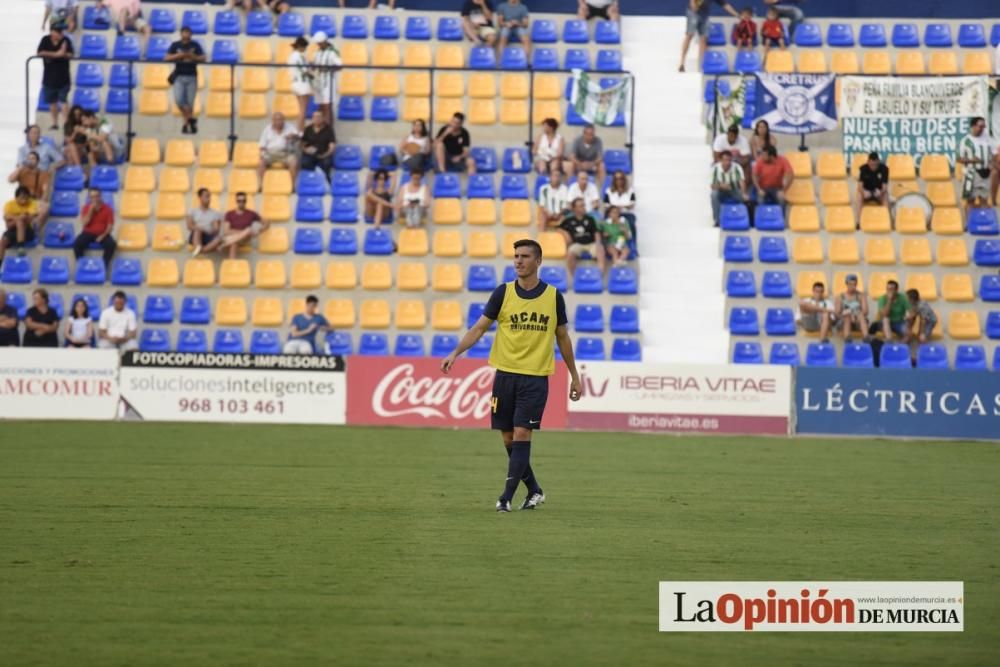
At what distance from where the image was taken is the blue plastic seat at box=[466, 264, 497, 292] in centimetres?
2530

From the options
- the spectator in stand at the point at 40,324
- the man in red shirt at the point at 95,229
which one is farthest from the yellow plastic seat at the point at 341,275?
the spectator in stand at the point at 40,324

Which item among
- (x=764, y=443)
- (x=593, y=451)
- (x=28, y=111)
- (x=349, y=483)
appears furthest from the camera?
(x=28, y=111)

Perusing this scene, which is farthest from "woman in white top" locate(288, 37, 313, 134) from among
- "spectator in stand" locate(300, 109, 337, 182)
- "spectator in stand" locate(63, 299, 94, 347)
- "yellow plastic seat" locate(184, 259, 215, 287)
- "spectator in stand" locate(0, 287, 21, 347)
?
"spectator in stand" locate(0, 287, 21, 347)

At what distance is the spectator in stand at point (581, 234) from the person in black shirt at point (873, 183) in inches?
187

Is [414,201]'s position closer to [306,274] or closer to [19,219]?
[306,274]

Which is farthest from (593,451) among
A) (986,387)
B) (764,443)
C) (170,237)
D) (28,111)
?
(28,111)

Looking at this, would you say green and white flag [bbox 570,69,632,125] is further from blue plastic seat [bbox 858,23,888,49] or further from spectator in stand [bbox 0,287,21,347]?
spectator in stand [bbox 0,287,21,347]

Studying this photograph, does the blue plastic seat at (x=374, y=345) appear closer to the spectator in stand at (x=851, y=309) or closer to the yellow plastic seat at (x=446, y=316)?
the yellow plastic seat at (x=446, y=316)

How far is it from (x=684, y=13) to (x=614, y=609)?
24.1 meters

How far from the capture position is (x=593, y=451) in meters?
19.0

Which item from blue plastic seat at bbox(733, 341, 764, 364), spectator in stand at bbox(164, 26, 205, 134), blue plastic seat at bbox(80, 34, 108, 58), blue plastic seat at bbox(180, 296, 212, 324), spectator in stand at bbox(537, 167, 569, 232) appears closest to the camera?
blue plastic seat at bbox(733, 341, 764, 364)

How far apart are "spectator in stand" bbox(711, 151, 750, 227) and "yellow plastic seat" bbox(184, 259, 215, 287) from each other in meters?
8.49

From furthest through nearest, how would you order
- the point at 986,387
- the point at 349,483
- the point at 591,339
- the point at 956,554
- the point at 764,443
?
the point at 591,339 < the point at 986,387 < the point at 764,443 < the point at 349,483 < the point at 956,554

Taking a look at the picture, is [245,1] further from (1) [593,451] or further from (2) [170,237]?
(1) [593,451]
